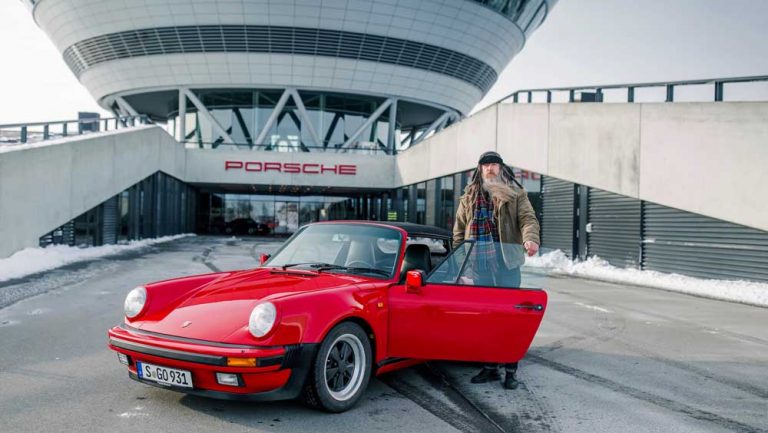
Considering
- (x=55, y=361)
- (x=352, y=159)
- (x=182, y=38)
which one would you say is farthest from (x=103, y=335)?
(x=182, y=38)

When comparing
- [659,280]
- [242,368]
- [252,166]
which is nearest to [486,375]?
[242,368]

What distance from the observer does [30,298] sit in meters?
8.75

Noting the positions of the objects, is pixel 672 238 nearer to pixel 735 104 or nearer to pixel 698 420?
pixel 735 104

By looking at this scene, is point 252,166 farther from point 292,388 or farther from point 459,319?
point 292,388

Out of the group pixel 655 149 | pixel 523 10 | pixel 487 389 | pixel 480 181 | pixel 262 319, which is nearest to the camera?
pixel 262 319

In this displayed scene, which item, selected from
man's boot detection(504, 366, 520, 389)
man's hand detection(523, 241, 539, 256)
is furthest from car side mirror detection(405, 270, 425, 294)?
man's boot detection(504, 366, 520, 389)

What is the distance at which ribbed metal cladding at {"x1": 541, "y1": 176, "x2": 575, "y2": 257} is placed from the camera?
16734 mm

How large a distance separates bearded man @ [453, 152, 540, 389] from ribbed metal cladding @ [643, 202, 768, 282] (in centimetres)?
823

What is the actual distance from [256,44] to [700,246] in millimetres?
33789

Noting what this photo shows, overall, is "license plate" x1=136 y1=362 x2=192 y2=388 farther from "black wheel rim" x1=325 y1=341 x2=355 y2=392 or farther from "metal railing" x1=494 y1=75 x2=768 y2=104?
"metal railing" x1=494 y1=75 x2=768 y2=104

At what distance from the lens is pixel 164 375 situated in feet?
12.3

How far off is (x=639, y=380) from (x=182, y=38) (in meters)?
40.6

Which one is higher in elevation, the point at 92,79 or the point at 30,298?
the point at 92,79

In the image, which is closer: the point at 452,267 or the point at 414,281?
the point at 414,281
